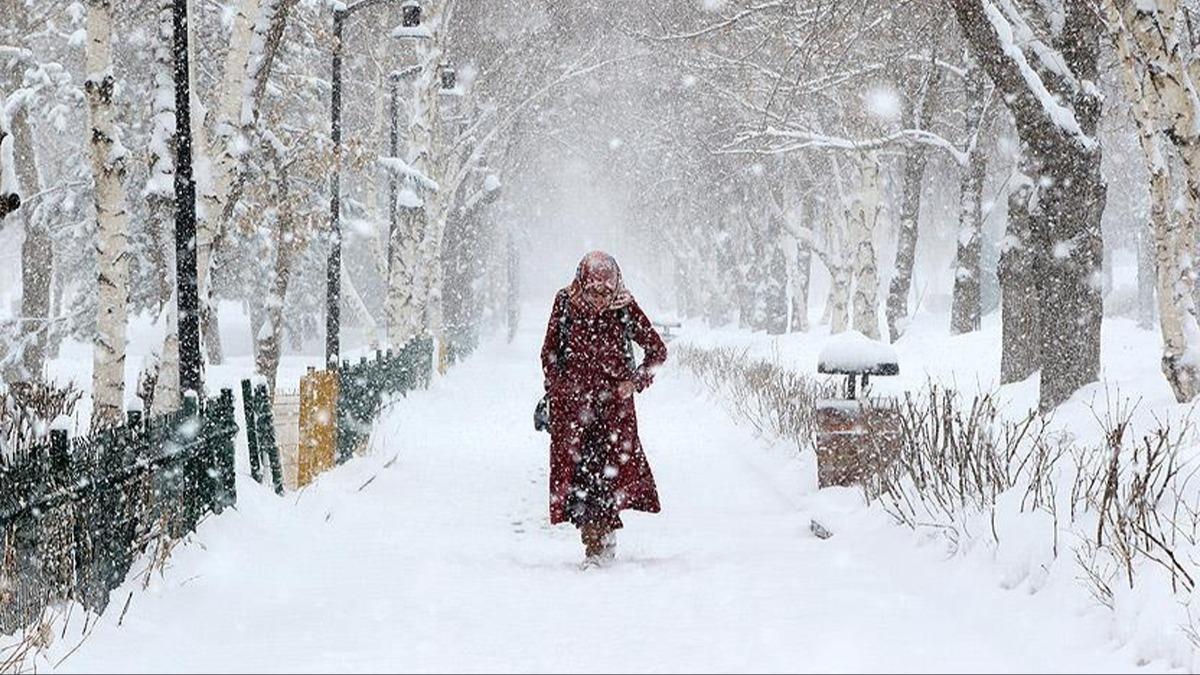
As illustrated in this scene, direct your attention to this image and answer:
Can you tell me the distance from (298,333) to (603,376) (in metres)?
33.1

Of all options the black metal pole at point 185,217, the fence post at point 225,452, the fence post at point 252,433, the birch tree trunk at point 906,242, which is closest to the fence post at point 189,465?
the fence post at point 225,452

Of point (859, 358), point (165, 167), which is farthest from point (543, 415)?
point (165, 167)

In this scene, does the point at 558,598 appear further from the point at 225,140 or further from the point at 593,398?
the point at 225,140

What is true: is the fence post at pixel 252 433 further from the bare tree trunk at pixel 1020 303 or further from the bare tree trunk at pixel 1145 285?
the bare tree trunk at pixel 1145 285

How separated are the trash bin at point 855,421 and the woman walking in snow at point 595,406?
2300 millimetres

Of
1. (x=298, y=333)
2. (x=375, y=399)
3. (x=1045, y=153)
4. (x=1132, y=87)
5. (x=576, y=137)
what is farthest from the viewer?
(x=576, y=137)

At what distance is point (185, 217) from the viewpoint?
27.8 feet

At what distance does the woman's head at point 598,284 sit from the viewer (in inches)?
256

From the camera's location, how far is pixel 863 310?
21625 millimetres

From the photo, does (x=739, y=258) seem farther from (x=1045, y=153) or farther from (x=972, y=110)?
(x=1045, y=153)

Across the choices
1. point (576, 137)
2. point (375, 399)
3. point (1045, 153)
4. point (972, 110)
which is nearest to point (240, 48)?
point (375, 399)

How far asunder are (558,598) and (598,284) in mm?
1889

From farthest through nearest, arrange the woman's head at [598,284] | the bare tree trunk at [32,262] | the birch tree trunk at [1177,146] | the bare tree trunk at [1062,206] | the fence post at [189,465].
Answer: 1. the bare tree trunk at [32,262]
2. the bare tree trunk at [1062,206]
3. the birch tree trunk at [1177,146]
4. the woman's head at [598,284]
5. the fence post at [189,465]

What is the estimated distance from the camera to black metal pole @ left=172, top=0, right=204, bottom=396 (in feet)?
27.8
